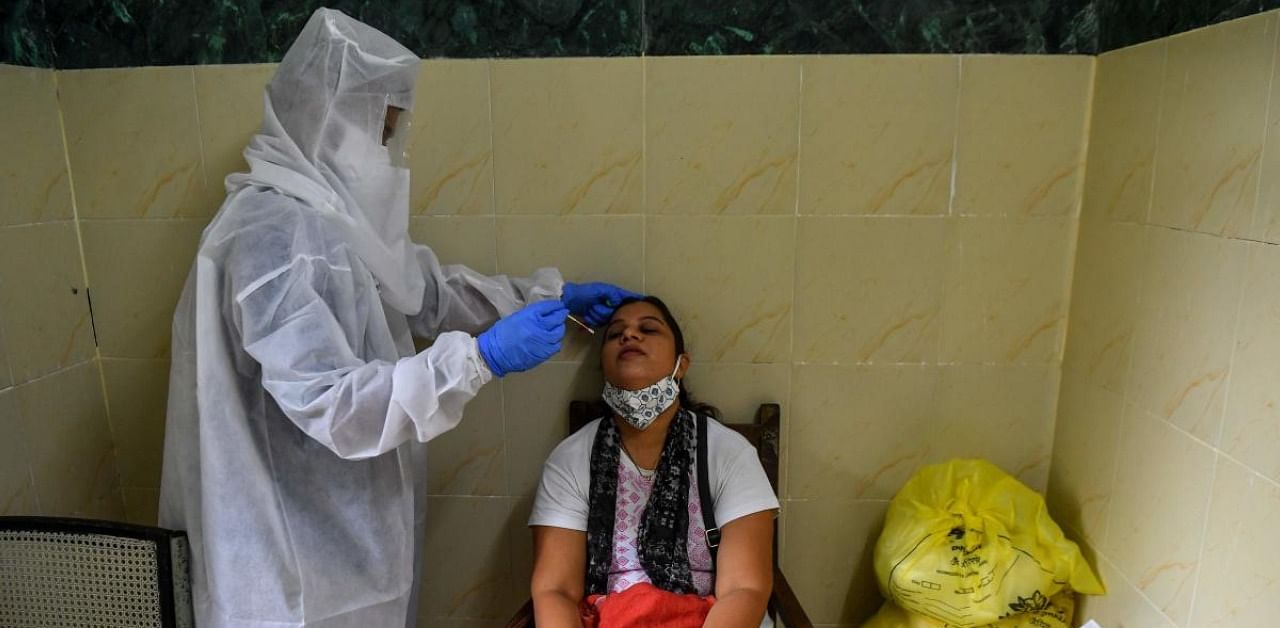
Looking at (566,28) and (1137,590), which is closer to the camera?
(1137,590)

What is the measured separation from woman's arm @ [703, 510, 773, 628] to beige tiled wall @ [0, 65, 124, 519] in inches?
64.7

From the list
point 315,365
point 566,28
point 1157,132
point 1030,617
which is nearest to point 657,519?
Answer: point 315,365

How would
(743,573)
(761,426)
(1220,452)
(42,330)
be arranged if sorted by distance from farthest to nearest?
(761,426) → (42,330) → (743,573) → (1220,452)

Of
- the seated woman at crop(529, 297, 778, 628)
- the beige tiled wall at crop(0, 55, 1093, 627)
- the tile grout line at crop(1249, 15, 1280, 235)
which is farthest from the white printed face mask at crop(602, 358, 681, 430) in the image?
the tile grout line at crop(1249, 15, 1280, 235)

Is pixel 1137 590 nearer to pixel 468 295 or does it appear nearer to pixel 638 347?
pixel 638 347

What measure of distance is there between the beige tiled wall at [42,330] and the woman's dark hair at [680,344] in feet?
4.51

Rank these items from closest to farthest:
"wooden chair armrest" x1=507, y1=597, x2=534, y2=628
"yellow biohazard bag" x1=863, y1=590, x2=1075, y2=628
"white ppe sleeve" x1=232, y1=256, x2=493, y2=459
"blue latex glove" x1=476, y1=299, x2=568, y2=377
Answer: "white ppe sleeve" x1=232, y1=256, x2=493, y2=459 → "blue latex glove" x1=476, y1=299, x2=568, y2=377 → "wooden chair armrest" x1=507, y1=597, x2=534, y2=628 → "yellow biohazard bag" x1=863, y1=590, x2=1075, y2=628

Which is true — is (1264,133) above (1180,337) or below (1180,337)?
above

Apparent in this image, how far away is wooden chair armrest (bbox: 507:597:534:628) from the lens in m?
1.58

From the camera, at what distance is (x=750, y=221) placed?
5.95 feet

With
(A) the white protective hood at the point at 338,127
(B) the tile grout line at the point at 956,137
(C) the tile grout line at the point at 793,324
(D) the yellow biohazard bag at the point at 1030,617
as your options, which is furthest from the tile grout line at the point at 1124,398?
(A) the white protective hood at the point at 338,127

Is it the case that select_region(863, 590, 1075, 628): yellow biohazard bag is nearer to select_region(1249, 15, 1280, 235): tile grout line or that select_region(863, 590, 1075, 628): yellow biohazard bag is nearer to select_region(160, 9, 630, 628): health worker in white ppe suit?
select_region(1249, 15, 1280, 235): tile grout line

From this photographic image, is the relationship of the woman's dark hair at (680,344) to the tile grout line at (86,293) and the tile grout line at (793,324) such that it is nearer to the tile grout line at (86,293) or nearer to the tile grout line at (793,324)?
the tile grout line at (793,324)

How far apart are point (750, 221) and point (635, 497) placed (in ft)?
2.40
